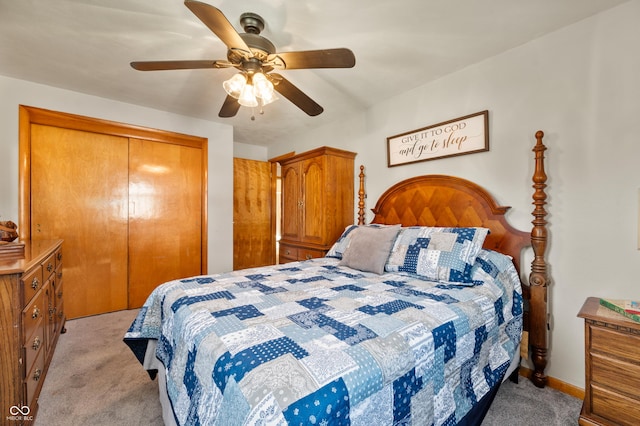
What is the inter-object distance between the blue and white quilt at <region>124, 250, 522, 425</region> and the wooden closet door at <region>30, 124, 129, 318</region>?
6.35ft

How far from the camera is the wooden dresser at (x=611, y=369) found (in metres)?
1.26

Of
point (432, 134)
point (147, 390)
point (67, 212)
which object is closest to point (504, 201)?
point (432, 134)

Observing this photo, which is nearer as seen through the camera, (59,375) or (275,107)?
(59,375)

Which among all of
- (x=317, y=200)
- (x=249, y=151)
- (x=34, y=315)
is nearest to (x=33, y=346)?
(x=34, y=315)

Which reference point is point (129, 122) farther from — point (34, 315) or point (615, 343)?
point (615, 343)

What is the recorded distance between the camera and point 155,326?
1648 mm

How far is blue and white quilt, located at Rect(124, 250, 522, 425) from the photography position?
78 centimetres

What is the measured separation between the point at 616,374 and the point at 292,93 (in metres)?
2.33

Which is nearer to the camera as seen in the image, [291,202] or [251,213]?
[291,202]

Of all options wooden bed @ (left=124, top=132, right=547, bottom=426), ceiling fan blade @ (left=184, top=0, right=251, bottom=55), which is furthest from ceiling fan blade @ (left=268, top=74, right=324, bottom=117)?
wooden bed @ (left=124, top=132, right=547, bottom=426)

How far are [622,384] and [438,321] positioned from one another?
0.96 meters

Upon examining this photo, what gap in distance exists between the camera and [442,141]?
2441 mm

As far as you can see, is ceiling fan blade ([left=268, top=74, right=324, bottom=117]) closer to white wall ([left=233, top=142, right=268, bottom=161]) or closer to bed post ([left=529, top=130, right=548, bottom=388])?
bed post ([left=529, top=130, right=548, bottom=388])

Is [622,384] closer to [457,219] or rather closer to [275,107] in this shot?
[457,219]
